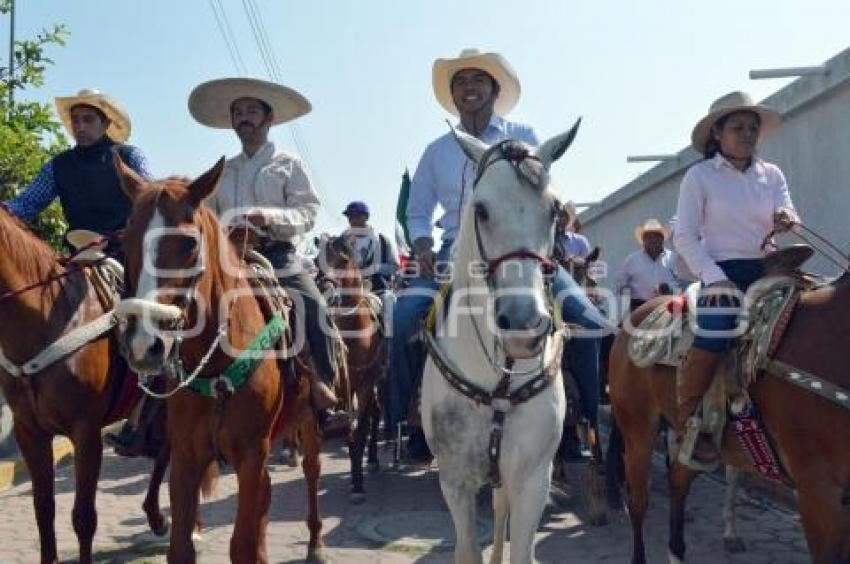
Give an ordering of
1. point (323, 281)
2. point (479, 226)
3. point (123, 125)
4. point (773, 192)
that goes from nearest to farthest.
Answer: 1. point (479, 226)
2. point (773, 192)
3. point (123, 125)
4. point (323, 281)

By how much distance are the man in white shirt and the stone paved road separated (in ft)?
7.66

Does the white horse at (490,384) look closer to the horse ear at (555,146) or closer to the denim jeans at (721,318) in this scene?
the horse ear at (555,146)

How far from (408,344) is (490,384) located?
898mm

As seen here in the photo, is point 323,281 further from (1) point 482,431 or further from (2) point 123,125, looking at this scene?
(1) point 482,431

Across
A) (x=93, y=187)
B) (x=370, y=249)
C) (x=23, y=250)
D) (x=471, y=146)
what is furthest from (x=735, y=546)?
(x=370, y=249)

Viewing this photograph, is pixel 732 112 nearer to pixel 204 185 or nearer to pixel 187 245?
pixel 204 185

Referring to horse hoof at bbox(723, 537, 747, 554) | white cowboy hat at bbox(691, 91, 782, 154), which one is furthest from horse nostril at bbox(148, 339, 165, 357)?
horse hoof at bbox(723, 537, 747, 554)

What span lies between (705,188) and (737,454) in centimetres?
162

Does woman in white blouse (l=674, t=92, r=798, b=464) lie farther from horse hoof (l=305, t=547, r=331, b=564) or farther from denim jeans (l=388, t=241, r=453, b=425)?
horse hoof (l=305, t=547, r=331, b=564)

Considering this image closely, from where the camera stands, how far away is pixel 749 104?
479cm

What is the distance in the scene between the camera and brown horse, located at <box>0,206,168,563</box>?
4.66 m

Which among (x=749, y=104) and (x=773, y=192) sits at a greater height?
(x=749, y=104)

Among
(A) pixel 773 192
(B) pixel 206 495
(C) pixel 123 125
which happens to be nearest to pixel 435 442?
(B) pixel 206 495

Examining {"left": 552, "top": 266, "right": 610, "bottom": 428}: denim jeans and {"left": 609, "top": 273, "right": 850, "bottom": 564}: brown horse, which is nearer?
{"left": 609, "top": 273, "right": 850, "bottom": 564}: brown horse
